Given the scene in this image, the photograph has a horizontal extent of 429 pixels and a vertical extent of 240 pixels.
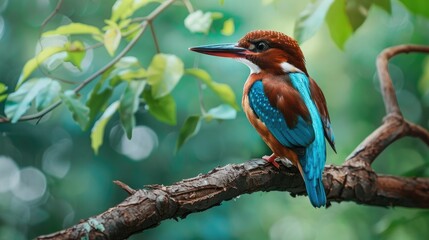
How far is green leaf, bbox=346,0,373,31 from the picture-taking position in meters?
1.06

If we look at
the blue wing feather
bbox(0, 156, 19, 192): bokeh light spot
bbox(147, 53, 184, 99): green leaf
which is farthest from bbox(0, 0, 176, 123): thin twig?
bbox(0, 156, 19, 192): bokeh light spot

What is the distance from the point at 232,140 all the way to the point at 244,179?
4.04 feet

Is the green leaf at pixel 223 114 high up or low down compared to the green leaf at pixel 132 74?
down

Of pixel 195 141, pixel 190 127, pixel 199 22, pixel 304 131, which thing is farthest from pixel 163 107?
pixel 195 141

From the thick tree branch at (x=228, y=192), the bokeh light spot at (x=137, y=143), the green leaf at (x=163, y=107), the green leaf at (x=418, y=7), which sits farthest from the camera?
the bokeh light spot at (x=137, y=143)

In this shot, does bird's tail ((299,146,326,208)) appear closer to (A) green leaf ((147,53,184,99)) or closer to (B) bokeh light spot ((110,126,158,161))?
(A) green leaf ((147,53,184,99))

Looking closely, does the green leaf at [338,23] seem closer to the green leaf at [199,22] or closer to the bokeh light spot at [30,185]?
the green leaf at [199,22]

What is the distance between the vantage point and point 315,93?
108 centimetres

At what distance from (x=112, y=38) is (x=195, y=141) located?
1186mm

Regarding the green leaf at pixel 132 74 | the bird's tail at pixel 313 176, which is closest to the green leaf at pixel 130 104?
the green leaf at pixel 132 74

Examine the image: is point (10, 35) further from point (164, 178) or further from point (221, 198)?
point (221, 198)

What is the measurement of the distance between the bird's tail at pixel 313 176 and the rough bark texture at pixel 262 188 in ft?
0.21

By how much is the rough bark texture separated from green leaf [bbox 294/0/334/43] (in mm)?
242

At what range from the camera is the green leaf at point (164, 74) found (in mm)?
1060
